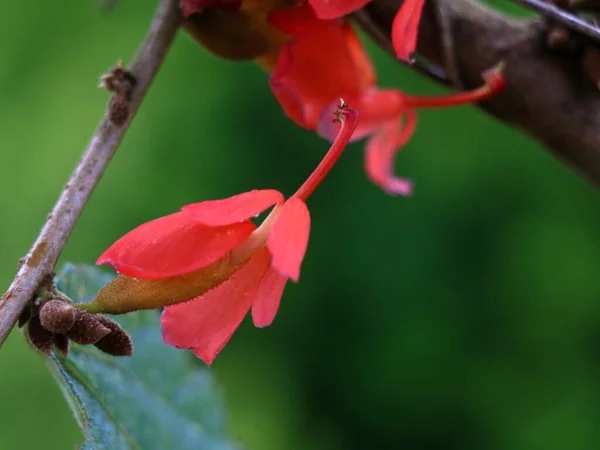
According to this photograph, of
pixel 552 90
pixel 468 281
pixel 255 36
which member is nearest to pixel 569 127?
pixel 552 90

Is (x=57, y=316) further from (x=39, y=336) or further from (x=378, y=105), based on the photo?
(x=378, y=105)

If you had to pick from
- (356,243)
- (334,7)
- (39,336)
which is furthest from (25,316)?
(356,243)

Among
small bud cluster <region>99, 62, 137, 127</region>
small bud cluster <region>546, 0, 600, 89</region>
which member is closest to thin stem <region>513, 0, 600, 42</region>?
small bud cluster <region>546, 0, 600, 89</region>

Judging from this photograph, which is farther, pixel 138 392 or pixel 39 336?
pixel 138 392

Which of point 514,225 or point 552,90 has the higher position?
point 552,90

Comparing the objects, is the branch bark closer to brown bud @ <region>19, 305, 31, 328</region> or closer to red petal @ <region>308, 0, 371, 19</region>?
red petal @ <region>308, 0, 371, 19</region>

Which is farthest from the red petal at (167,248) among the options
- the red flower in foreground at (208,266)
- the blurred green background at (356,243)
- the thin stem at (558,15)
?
the blurred green background at (356,243)

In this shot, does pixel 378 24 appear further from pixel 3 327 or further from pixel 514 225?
pixel 514 225
